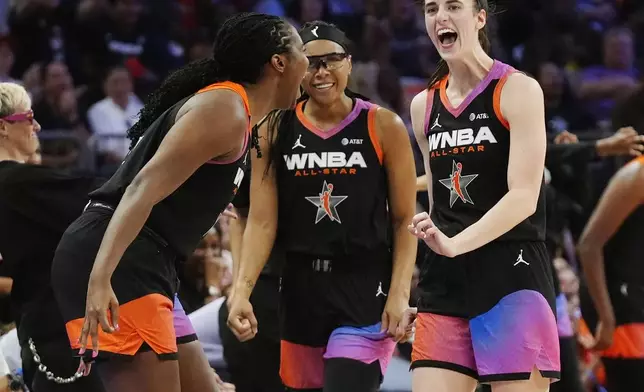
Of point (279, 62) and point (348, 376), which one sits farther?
point (348, 376)

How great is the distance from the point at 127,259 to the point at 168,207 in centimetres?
23

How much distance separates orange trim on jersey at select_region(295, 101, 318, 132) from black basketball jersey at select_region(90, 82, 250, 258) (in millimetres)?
1048

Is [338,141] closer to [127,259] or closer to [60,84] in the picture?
[127,259]

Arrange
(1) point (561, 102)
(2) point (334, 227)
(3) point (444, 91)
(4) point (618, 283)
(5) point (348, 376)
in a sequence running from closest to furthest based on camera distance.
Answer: (3) point (444, 91) → (5) point (348, 376) → (2) point (334, 227) → (4) point (618, 283) → (1) point (561, 102)

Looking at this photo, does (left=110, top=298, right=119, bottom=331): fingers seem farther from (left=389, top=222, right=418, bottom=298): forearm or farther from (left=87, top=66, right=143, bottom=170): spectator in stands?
(left=87, top=66, right=143, bottom=170): spectator in stands

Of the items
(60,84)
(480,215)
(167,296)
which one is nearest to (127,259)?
(167,296)

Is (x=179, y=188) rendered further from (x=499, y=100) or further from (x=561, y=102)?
(x=561, y=102)

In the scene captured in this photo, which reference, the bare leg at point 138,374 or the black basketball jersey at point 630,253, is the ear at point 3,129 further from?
the black basketball jersey at point 630,253

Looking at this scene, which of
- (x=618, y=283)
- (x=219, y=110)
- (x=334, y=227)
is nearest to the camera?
(x=219, y=110)

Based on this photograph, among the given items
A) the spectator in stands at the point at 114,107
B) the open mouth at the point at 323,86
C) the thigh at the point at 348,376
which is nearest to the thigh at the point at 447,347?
the thigh at the point at 348,376

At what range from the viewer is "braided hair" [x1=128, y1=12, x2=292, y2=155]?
407 cm

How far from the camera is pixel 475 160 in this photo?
4004 mm

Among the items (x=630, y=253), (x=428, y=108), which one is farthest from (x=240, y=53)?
(x=630, y=253)

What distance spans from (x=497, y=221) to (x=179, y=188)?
111 cm
